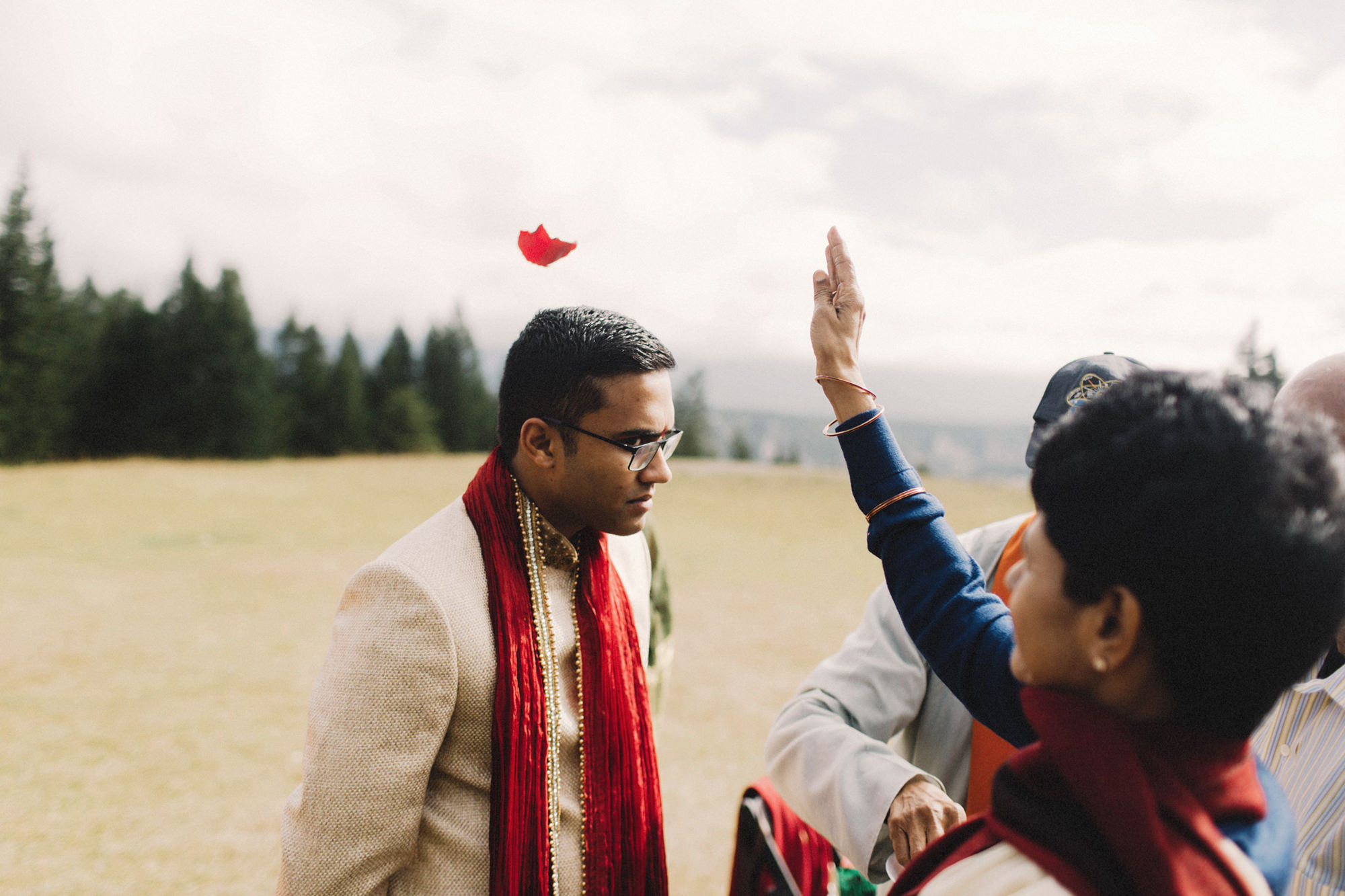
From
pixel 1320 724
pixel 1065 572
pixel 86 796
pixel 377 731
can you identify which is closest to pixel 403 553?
pixel 377 731

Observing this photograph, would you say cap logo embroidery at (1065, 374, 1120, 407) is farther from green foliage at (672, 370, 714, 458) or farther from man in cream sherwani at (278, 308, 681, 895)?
green foliage at (672, 370, 714, 458)

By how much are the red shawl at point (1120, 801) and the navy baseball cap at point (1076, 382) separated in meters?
1.37

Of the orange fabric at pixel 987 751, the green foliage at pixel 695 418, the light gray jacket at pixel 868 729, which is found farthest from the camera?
the green foliage at pixel 695 418

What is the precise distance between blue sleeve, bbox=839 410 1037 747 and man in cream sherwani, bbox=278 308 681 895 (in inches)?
32.5

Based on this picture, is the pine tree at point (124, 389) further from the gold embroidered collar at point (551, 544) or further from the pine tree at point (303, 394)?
the gold embroidered collar at point (551, 544)

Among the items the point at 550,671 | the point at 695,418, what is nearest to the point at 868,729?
the point at 550,671

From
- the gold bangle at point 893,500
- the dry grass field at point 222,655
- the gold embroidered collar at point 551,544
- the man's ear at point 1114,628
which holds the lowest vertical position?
the dry grass field at point 222,655

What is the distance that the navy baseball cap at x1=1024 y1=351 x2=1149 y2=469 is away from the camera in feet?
7.70

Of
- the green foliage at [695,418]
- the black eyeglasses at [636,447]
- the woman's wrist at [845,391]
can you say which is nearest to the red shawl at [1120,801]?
the woman's wrist at [845,391]

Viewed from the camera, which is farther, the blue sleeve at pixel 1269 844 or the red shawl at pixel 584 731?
the red shawl at pixel 584 731

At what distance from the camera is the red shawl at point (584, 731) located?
1969 mm

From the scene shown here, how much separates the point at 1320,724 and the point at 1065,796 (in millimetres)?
1587

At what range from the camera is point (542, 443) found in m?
2.28

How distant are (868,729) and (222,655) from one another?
11.0 meters
